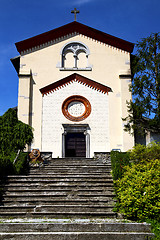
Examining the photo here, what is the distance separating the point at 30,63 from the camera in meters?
18.2

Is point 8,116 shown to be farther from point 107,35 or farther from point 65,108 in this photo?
point 107,35

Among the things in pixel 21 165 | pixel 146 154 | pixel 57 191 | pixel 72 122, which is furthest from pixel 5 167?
pixel 72 122

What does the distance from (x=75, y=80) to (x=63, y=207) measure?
11.1 m

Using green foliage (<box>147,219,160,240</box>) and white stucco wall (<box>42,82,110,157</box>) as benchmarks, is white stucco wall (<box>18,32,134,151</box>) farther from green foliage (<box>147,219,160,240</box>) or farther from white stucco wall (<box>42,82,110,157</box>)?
green foliage (<box>147,219,160,240</box>)

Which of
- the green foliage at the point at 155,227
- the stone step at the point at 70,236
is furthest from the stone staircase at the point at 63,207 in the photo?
the green foliage at the point at 155,227

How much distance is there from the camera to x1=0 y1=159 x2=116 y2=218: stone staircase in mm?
8367

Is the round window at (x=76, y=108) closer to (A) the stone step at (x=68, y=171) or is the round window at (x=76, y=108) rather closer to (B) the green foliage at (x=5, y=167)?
(A) the stone step at (x=68, y=171)

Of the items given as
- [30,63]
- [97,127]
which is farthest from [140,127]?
[30,63]

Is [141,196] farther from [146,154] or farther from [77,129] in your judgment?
[77,129]

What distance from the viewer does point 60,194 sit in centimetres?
956

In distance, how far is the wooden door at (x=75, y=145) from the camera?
1720 cm

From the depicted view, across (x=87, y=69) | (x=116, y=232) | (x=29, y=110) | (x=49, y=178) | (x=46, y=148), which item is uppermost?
(x=87, y=69)

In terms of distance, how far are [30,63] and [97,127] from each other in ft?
21.8

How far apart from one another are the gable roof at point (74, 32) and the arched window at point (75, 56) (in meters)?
0.99
